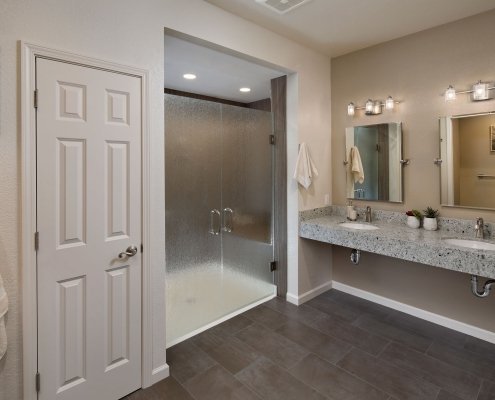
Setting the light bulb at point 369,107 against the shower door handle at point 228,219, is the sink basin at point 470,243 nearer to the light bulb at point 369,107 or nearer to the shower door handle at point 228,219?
the light bulb at point 369,107

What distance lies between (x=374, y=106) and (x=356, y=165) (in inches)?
24.9

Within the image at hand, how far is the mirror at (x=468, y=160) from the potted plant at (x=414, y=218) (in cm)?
23

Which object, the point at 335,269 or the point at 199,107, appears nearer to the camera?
the point at 199,107

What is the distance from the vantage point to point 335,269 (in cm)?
369

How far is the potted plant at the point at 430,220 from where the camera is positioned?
9.14 feet

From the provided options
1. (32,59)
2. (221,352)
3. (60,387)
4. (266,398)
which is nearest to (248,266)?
(221,352)

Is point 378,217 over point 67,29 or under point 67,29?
under

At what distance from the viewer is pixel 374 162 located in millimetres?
3252

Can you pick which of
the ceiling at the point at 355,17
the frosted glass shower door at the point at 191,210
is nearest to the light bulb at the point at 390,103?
the ceiling at the point at 355,17

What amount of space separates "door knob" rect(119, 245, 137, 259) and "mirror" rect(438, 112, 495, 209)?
2681mm

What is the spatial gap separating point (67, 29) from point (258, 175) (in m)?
2.08

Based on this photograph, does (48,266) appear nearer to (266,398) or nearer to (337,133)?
(266,398)

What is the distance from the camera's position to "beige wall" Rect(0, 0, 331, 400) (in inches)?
59.9

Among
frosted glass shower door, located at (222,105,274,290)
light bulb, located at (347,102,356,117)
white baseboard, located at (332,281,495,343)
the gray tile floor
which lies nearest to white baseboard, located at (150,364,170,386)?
the gray tile floor
